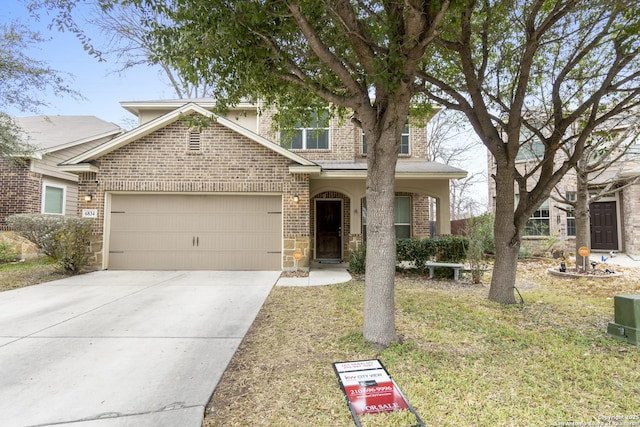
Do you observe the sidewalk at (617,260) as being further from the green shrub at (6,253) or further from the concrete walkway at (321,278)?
the green shrub at (6,253)

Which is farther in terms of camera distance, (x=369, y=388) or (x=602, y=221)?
(x=602, y=221)

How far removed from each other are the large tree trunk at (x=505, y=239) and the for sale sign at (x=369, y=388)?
373cm

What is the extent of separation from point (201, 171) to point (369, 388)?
7911mm

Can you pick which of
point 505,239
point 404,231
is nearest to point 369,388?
point 505,239

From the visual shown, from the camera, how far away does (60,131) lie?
45.3 ft

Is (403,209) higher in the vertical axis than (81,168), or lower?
lower

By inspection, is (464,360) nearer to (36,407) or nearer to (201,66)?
(36,407)

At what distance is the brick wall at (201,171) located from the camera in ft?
29.7

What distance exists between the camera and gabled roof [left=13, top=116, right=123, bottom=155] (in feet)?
37.7

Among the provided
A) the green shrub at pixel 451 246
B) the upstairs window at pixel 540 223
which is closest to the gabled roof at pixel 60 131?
the green shrub at pixel 451 246

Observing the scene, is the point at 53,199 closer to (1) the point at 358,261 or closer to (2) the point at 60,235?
(2) the point at 60,235

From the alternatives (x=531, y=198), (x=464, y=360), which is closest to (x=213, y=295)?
(x=464, y=360)

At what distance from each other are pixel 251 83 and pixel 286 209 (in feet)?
15.8

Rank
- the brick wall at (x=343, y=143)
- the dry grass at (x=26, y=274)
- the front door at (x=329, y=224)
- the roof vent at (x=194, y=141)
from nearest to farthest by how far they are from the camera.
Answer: the dry grass at (x=26, y=274), the roof vent at (x=194, y=141), the brick wall at (x=343, y=143), the front door at (x=329, y=224)
